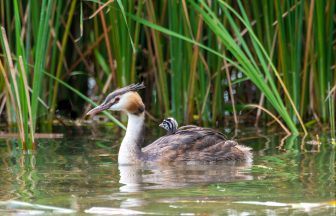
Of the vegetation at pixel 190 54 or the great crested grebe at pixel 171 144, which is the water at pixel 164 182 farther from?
the vegetation at pixel 190 54

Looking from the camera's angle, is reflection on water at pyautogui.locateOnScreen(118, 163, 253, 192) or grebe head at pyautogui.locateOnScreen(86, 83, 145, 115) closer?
reflection on water at pyautogui.locateOnScreen(118, 163, 253, 192)

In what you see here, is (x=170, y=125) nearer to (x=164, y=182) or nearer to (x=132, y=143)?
(x=132, y=143)

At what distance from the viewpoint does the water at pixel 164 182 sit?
19.7 ft

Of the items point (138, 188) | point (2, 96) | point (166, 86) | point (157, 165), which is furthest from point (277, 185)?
point (2, 96)

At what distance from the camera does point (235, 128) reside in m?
11.0

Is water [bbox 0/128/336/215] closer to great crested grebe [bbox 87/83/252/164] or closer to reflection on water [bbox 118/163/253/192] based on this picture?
reflection on water [bbox 118/163/253/192]

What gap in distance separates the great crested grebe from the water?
0.23m

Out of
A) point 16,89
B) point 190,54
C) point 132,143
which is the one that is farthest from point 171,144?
point 190,54

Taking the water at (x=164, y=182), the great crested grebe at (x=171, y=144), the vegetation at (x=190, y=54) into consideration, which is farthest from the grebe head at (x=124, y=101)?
the vegetation at (x=190, y=54)

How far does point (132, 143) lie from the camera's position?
351 inches

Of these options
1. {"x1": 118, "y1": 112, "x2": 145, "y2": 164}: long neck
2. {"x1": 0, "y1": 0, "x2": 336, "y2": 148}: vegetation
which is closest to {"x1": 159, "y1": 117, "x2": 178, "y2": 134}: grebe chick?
{"x1": 118, "y1": 112, "x2": 145, "y2": 164}: long neck

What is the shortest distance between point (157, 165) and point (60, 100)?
350 centimetres

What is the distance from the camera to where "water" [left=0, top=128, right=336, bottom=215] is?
6020 millimetres

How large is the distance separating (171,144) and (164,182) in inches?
62.2
